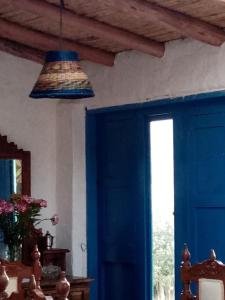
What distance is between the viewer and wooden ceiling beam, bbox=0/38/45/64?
6230 mm

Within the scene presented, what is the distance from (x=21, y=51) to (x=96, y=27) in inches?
43.7

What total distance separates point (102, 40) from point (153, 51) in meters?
0.44

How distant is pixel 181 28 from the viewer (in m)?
5.13

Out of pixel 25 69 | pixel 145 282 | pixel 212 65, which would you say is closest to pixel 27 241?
pixel 145 282

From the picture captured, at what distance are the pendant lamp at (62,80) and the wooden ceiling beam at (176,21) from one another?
769 millimetres

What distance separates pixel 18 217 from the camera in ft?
19.6

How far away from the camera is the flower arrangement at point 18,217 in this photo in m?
5.87

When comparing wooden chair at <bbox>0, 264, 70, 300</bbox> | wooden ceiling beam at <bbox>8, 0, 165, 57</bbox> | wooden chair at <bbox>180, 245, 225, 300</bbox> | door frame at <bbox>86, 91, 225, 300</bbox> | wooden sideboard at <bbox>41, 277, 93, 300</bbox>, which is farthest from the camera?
wooden sideboard at <bbox>41, 277, 93, 300</bbox>

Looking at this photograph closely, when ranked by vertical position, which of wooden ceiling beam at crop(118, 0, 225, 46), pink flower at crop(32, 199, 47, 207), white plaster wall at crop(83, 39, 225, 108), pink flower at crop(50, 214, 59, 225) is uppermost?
wooden ceiling beam at crop(118, 0, 225, 46)

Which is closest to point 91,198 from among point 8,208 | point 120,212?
point 120,212

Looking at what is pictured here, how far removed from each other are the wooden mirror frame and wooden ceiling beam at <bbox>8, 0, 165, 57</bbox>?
1276 millimetres

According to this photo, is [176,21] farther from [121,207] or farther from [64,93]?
[121,207]

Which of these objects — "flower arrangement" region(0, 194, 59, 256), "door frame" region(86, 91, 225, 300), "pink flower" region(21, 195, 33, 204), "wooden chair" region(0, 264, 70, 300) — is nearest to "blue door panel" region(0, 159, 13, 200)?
"flower arrangement" region(0, 194, 59, 256)

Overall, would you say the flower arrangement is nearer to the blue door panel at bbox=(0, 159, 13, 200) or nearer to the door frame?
the blue door panel at bbox=(0, 159, 13, 200)
